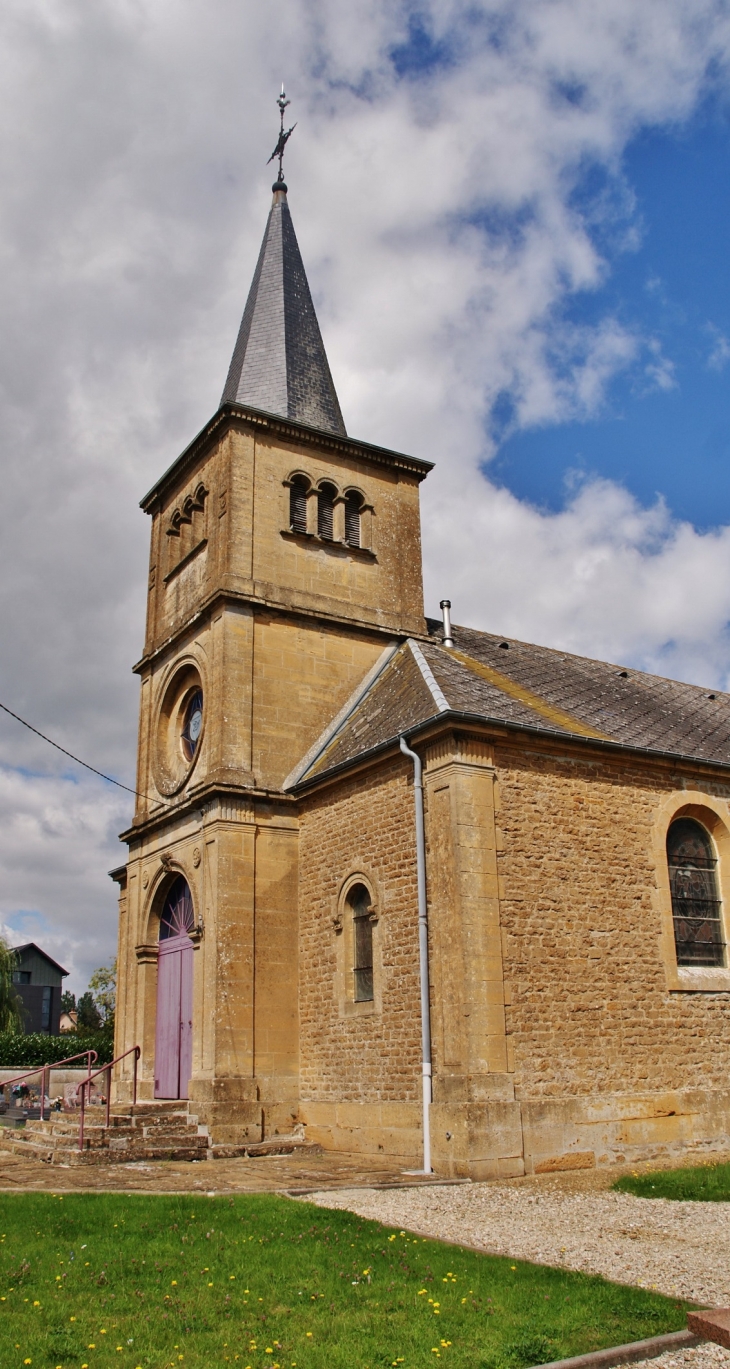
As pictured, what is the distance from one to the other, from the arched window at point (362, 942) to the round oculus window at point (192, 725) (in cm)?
482

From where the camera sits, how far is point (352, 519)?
19609 mm

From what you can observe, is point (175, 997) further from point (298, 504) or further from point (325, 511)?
point (325, 511)

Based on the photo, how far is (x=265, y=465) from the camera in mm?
18438

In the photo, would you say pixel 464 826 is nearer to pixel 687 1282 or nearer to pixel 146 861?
pixel 687 1282

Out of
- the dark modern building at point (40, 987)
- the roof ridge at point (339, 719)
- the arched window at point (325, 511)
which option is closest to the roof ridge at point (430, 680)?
the roof ridge at point (339, 719)

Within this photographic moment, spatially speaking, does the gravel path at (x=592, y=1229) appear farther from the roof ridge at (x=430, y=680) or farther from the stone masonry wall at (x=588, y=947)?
the roof ridge at (x=430, y=680)

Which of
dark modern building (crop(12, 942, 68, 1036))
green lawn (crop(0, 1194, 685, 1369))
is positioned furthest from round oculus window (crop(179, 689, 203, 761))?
dark modern building (crop(12, 942, 68, 1036))

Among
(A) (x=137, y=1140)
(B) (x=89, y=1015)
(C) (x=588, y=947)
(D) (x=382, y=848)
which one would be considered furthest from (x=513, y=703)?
(B) (x=89, y=1015)

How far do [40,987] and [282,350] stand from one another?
6017 cm

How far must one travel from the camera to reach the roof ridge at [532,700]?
48.4 feet

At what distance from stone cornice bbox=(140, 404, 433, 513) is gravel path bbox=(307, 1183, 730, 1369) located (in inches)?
502

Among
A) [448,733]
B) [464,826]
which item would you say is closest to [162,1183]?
[464,826]

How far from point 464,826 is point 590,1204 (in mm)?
4444

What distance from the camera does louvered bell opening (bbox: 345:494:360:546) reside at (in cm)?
1939
